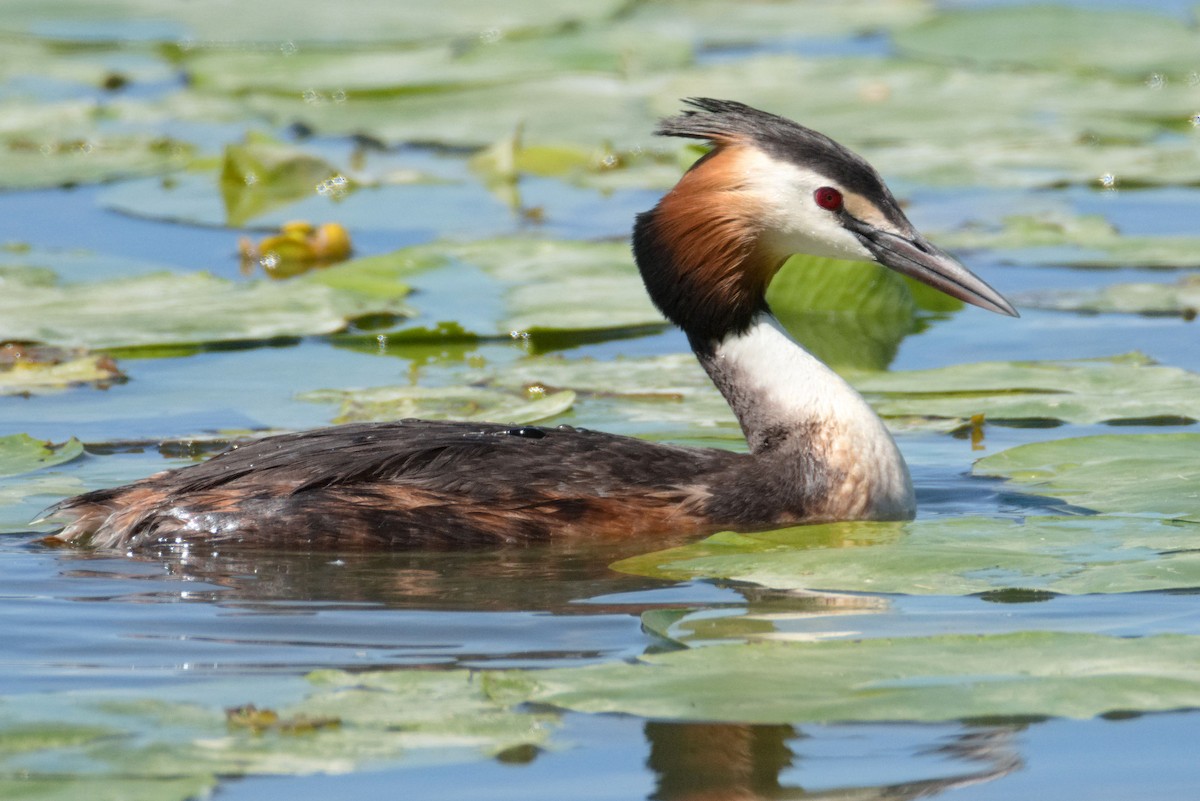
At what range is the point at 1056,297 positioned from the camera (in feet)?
33.4

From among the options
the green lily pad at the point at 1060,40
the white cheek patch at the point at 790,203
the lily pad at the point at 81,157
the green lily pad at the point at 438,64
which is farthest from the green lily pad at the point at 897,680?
the green lily pad at the point at 1060,40

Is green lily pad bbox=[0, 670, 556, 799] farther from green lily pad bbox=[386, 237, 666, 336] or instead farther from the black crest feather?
green lily pad bbox=[386, 237, 666, 336]

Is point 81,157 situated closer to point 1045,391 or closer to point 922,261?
point 1045,391

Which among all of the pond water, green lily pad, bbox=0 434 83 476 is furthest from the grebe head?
green lily pad, bbox=0 434 83 476

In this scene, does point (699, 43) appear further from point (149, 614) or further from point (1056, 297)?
point (149, 614)

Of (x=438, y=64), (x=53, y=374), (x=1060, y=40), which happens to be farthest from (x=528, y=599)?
(x=1060, y=40)

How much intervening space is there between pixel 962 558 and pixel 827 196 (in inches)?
67.5

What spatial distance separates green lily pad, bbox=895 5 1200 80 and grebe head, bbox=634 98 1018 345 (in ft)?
29.3

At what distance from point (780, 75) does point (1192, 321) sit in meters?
6.03

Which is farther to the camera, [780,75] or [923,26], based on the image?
[923,26]

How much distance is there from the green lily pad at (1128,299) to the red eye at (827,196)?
123 inches

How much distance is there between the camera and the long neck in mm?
6961

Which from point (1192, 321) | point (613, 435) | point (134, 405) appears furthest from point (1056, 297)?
point (134, 405)

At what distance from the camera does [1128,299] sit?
991 centimetres
